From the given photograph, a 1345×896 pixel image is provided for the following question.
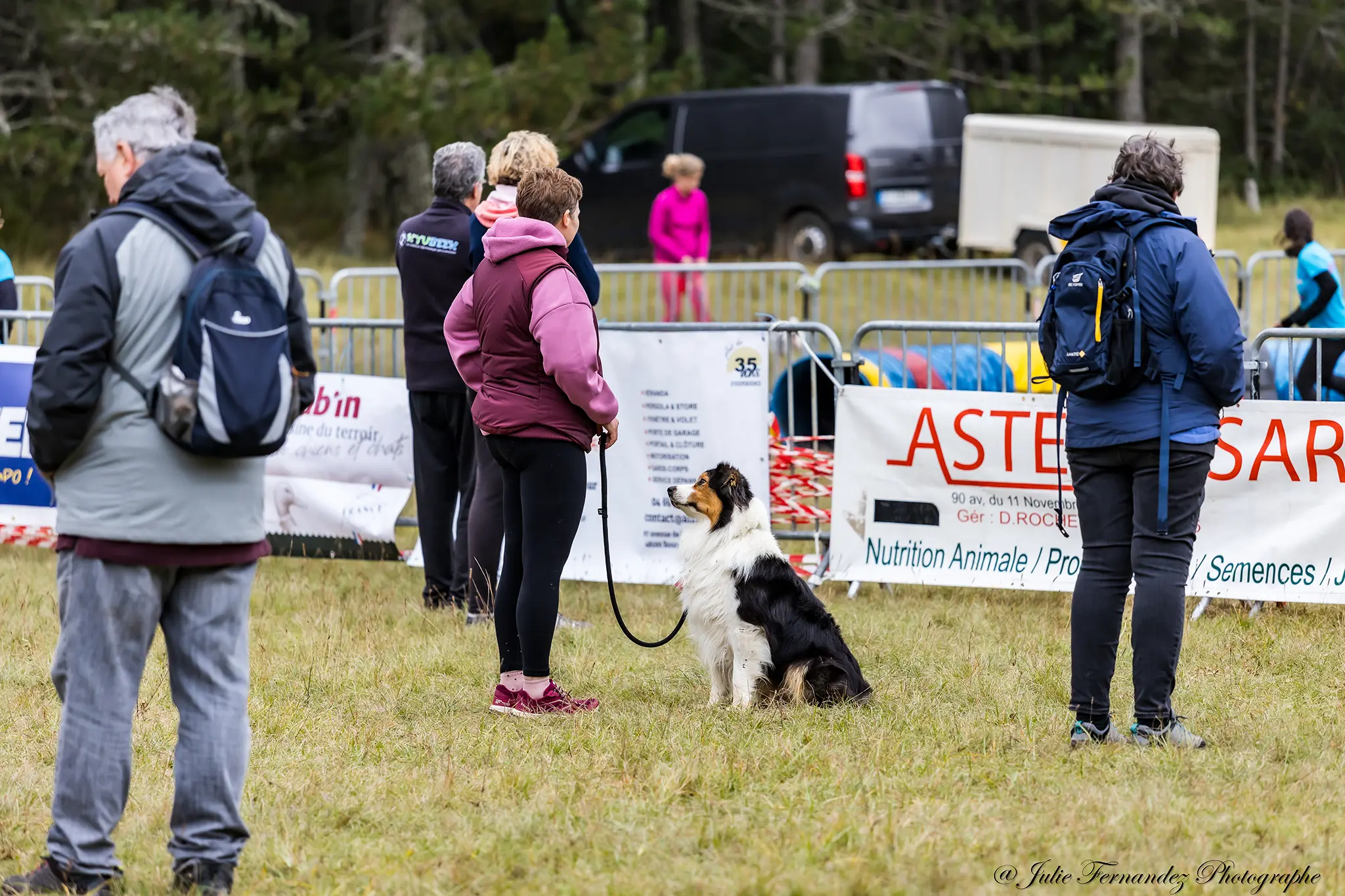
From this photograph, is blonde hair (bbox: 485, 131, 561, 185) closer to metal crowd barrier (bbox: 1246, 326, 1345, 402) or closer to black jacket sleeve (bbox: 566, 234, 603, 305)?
black jacket sleeve (bbox: 566, 234, 603, 305)

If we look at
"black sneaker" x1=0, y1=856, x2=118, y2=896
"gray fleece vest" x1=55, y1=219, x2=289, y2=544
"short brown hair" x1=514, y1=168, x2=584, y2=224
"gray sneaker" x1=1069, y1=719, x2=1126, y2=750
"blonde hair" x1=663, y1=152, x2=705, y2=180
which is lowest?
"gray sneaker" x1=1069, y1=719, x2=1126, y2=750

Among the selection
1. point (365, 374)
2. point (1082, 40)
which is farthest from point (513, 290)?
point (1082, 40)

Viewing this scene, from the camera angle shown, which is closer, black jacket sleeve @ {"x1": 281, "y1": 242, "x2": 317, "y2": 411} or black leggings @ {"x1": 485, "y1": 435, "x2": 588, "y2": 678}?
black jacket sleeve @ {"x1": 281, "y1": 242, "x2": 317, "y2": 411}

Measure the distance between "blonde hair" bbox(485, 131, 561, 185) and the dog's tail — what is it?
1.95m

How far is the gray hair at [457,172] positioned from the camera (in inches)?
262

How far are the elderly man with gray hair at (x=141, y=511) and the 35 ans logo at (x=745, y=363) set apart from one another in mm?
4084

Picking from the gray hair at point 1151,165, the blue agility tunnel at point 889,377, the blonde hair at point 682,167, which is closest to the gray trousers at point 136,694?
the gray hair at point 1151,165

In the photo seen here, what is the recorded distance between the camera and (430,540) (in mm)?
7215

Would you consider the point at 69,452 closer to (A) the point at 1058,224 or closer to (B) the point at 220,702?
(B) the point at 220,702

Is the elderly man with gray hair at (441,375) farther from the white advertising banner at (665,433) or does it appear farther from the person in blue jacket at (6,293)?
the person in blue jacket at (6,293)

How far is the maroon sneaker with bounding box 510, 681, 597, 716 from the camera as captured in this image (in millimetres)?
5379

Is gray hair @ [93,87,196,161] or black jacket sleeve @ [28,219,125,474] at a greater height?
gray hair @ [93,87,196,161]

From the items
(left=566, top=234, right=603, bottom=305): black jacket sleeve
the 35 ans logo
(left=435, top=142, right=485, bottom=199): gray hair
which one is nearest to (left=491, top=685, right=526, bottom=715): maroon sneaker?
(left=566, top=234, right=603, bottom=305): black jacket sleeve

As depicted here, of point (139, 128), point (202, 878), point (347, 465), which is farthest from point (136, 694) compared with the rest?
point (347, 465)
